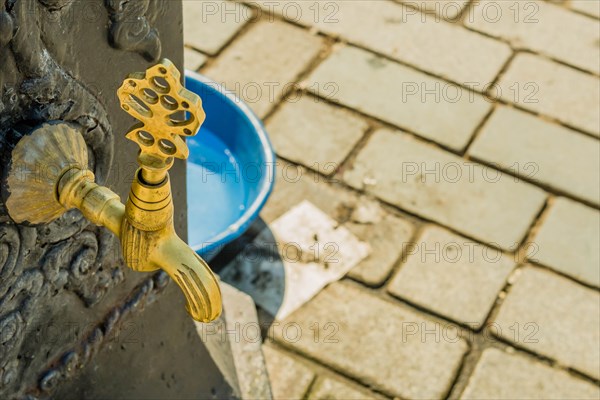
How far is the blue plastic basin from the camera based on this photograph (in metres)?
2.68

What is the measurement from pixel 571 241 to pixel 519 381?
1.65 ft

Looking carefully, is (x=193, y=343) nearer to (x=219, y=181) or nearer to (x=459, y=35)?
(x=219, y=181)

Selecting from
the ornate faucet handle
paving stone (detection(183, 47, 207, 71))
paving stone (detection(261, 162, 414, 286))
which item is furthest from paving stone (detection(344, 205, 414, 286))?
the ornate faucet handle

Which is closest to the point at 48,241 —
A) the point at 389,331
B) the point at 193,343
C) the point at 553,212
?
the point at 193,343

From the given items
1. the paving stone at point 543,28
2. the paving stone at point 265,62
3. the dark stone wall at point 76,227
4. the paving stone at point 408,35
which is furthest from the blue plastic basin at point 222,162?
the paving stone at point 543,28

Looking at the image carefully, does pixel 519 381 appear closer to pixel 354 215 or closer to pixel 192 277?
pixel 354 215

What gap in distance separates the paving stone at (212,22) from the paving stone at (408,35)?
120 millimetres

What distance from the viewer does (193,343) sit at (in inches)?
77.8

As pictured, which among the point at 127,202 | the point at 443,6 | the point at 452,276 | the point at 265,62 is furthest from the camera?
the point at 443,6

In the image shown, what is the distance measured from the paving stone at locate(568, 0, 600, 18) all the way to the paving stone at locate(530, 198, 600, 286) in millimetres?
933

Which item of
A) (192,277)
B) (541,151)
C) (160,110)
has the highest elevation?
(160,110)

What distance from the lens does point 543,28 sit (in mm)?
3346

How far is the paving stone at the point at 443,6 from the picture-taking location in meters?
3.38

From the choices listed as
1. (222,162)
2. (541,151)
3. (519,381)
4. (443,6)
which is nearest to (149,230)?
(519,381)
